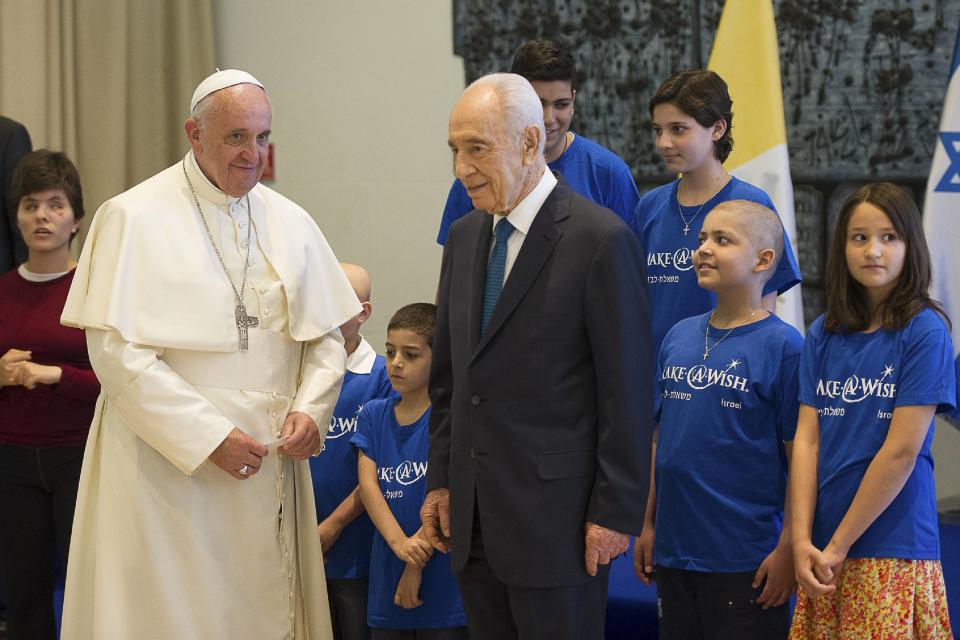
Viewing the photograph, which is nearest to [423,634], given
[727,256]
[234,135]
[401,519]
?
[401,519]

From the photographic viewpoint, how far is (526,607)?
2252mm

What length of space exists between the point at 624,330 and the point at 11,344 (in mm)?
2267

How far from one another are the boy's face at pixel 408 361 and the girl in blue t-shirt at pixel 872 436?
1.09 m

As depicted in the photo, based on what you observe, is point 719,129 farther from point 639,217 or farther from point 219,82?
point 219,82

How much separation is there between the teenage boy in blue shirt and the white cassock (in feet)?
2.61

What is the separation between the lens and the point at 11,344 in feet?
11.8

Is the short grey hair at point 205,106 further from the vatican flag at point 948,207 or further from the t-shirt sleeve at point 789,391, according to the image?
the vatican flag at point 948,207

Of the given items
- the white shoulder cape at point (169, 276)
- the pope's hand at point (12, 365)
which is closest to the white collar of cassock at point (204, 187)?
the white shoulder cape at point (169, 276)

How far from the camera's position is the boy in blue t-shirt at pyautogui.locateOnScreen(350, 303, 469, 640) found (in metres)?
3.13

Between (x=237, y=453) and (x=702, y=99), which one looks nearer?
(x=237, y=453)

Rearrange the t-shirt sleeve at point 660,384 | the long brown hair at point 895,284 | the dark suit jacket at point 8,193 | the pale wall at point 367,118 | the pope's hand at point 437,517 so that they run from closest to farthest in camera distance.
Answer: the pope's hand at point 437,517 → the long brown hair at point 895,284 → the t-shirt sleeve at point 660,384 → the dark suit jacket at point 8,193 → the pale wall at point 367,118

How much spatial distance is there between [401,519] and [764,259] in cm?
124

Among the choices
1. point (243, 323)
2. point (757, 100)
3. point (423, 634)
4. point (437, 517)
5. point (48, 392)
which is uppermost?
point (757, 100)

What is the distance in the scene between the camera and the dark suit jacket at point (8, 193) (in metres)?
4.27
